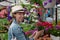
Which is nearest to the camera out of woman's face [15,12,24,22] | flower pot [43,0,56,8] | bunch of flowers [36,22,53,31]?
woman's face [15,12,24,22]

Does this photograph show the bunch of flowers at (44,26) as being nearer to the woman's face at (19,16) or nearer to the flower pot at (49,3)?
the flower pot at (49,3)

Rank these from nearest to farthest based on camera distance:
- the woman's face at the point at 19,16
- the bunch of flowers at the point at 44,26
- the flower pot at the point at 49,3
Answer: the woman's face at the point at 19,16, the bunch of flowers at the point at 44,26, the flower pot at the point at 49,3

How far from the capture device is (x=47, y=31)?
4.09 meters

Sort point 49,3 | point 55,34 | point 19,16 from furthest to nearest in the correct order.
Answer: point 49,3 < point 55,34 < point 19,16

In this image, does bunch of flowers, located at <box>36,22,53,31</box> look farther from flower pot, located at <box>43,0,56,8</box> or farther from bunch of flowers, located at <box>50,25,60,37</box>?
flower pot, located at <box>43,0,56,8</box>

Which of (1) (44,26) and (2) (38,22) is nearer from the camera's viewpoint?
(1) (44,26)

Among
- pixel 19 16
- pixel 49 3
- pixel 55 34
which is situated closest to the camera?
pixel 19 16

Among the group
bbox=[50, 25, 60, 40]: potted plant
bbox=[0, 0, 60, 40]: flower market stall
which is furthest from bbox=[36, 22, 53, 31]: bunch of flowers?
bbox=[50, 25, 60, 40]: potted plant

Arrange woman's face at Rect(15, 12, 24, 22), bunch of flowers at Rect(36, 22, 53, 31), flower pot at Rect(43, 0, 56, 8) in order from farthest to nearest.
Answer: flower pot at Rect(43, 0, 56, 8)
bunch of flowers at Rect(36, 22, 53, 31)
woman's face at Rect(15, 12, 24, 22)

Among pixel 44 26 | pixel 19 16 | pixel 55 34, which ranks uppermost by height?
pixel 19 16

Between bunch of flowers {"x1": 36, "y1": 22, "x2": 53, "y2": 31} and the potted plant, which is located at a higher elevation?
Answer: bunch of flowers {"x1": 36, "y1": 22, "x2": 53, "y2": 31}

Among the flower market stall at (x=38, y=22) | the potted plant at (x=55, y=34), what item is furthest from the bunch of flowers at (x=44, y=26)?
the potted plant at (x=55, y=34)

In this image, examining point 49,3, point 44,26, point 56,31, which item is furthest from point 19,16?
point 49,3

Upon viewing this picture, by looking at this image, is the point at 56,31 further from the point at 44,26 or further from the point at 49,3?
the point at 49,3
